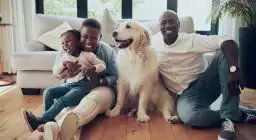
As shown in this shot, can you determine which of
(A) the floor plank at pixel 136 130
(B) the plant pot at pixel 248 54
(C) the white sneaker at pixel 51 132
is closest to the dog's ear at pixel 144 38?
(A) the floor plank at pixel 136 130

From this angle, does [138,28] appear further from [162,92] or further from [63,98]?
[63,98]

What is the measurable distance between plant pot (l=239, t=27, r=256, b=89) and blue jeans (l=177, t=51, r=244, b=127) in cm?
149

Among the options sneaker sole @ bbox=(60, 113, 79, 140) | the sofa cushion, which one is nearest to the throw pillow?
the sofa cushion

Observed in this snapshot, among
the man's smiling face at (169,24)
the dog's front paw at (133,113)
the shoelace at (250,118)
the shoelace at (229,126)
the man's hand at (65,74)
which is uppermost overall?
the man's smiling face at (169,24)

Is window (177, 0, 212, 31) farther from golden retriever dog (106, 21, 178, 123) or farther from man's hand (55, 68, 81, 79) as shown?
man's hand (55, 68, 81, 79)

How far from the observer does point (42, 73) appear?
2980 mm

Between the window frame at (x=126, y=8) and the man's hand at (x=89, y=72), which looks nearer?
the man's hand at (x=89, y=72)

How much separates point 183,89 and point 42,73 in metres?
1.52

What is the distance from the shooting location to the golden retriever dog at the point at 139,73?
208 cm

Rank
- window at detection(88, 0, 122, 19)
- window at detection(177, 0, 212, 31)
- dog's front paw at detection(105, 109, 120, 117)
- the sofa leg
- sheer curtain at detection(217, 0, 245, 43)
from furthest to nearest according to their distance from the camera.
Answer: window at detection(88, 0, 122, 19) → window at detection(177, 0, 212, 31) → sheer curtain at detection(217, 0, 245, 43) → the sofa leg → dog's front paw at detection(105, 109, 120, 117)

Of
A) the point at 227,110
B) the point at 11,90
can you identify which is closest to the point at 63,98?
the point at 227,110

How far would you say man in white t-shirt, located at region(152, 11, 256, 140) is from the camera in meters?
1.85

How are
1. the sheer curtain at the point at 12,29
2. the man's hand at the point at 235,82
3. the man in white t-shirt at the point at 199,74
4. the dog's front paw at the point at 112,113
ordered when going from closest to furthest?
the man's hand at the point at 235,82 → the man in white t-shirt at the point at 199,74 → the dog's front paw at the point at 112,113 → the sheer curtain at the point at 12,29

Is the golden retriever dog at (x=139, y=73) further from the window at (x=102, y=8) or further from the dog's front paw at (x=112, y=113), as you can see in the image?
the window at (x=102, y=8)
